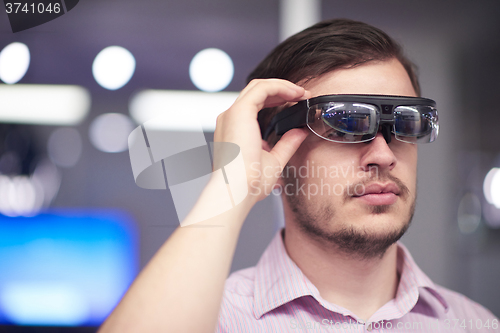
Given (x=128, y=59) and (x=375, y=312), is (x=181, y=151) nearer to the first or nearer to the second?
(x=128, y=59)

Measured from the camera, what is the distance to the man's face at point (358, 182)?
1021 millimetres

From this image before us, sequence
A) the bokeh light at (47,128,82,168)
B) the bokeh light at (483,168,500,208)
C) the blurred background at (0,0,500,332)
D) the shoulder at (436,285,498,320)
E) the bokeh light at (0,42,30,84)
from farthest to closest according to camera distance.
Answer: the bokeh light at (483,168,500,208)
the bokeh light at (47,128,82,168)
the blurred background at (0,0,500,332)
the bokeh light at (0,42,30,84)
the shoulder at (436,285,498,320)

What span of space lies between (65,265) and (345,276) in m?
1.84

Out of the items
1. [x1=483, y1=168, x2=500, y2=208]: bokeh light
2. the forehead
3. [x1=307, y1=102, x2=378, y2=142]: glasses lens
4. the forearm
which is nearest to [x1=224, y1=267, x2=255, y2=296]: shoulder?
the forearm

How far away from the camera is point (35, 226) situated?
7.13 ft

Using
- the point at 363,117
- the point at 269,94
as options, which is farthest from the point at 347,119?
the point at 269,94

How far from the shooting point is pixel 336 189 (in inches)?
40.6

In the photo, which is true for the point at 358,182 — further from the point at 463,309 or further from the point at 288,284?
the point at 463,309

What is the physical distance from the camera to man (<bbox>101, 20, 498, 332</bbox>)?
986 millimetres

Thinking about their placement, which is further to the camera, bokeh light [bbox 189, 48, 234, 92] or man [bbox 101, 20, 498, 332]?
bokeh light [bbox 189, 48, 234, 92]

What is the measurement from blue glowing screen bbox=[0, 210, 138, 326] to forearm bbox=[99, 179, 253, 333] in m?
1.49

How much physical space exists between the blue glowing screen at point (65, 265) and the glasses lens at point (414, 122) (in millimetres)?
1723

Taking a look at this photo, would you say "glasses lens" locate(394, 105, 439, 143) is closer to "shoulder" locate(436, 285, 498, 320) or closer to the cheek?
the cheek

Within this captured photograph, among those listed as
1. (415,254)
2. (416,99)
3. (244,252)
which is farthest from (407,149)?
(415,254)
